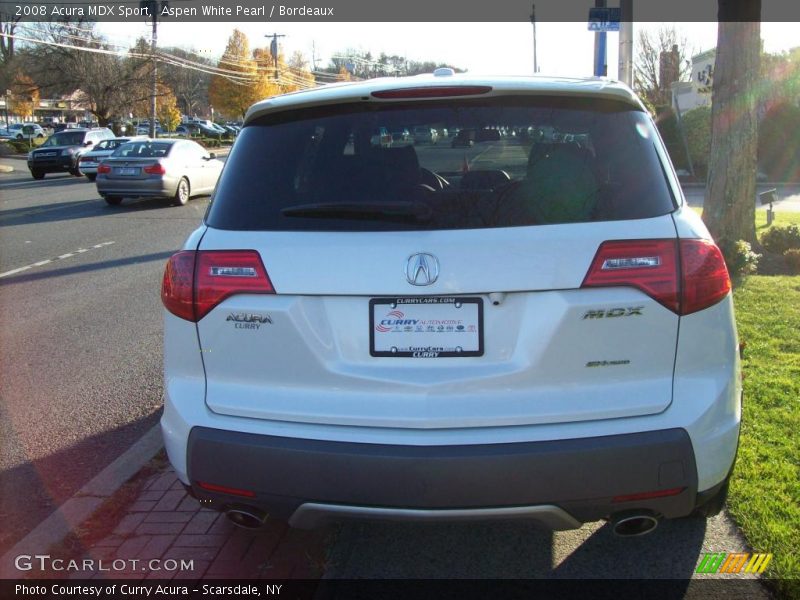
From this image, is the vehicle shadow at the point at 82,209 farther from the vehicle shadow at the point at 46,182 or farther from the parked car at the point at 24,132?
the parked car at the point at 24,132

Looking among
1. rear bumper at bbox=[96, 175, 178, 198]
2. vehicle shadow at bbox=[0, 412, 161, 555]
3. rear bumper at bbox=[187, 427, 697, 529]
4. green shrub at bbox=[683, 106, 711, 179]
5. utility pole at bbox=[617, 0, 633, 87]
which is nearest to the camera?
rear bumper at bbox=[187, 427, 697, 529]

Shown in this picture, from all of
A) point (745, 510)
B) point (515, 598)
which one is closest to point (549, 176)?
point (515, 598)

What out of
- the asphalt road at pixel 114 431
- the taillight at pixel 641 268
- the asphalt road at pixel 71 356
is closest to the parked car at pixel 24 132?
the asphalt road at pixel 71 356

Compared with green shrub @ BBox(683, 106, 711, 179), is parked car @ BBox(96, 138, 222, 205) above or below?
below

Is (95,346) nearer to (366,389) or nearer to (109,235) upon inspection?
(366,389)

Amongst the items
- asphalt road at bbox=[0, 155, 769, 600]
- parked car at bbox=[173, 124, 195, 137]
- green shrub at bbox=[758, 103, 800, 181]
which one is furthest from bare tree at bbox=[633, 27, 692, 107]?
parked car at bbox=[173, 124, 195, 137]

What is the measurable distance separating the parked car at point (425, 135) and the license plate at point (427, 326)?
837 mm

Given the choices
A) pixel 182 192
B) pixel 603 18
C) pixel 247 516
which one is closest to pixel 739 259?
pixel 603 18

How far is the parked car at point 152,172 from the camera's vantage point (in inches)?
729

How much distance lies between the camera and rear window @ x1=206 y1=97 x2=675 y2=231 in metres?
2.70

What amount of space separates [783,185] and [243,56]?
45461 millimetres

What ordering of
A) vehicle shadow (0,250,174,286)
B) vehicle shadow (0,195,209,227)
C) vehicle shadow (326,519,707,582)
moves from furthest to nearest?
vehicle shadow (0,195,209,227)
vehicle shadow (0,250,174,286)
vehicle shadow (326,519,707,582)

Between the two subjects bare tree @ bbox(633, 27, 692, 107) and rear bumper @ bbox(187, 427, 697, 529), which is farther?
bare tree @ bbox(633, 27, 692, 107)

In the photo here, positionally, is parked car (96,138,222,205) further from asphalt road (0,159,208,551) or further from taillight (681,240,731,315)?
taillight (681,240,731,315)
